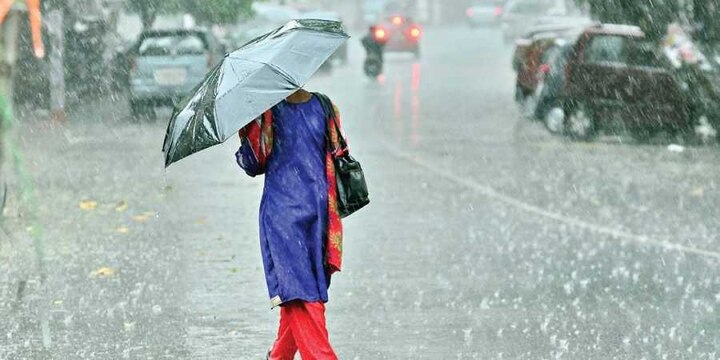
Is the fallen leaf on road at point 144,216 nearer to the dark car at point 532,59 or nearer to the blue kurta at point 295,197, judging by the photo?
the blue kurta at point 295,197

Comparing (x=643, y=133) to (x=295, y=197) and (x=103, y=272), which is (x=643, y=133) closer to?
(x=103, y=272)

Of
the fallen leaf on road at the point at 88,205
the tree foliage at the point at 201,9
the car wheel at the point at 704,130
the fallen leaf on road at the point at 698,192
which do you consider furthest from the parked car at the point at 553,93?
the tree foliage at the point at 201,9

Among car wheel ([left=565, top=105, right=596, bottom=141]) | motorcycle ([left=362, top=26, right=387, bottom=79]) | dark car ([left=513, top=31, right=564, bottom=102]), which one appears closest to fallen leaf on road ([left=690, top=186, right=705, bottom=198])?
car wheel ([left=565, top=105, right=596, bottom=141])

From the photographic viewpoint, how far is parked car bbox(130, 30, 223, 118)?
2500cm

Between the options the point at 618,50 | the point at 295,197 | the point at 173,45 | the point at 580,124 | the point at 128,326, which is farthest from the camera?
the point at 173,45

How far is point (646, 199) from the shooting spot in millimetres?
14352

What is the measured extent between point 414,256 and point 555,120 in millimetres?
11018

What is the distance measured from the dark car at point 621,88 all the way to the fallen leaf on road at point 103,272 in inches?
455

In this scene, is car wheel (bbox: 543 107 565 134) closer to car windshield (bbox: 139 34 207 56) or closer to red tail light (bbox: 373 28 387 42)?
car windshield (bbox: 139 34 207 56)

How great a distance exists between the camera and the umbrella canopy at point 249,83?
20.2ft

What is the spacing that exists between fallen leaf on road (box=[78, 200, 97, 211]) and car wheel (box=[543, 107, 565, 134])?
349 inches

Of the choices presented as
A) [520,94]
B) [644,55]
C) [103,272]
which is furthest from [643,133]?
[103,272]

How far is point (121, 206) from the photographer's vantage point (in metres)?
13.8

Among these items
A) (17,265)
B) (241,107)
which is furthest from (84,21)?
(241,107)
